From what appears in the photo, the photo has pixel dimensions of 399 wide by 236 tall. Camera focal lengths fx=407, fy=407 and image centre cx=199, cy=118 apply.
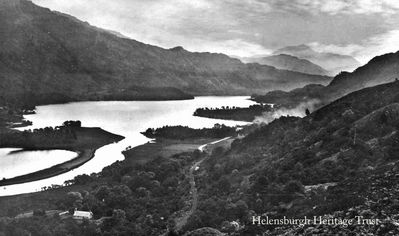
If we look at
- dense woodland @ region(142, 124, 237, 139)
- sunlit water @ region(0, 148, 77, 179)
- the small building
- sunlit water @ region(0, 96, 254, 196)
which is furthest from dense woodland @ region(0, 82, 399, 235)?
dense woodland @ region(142, 124, 237, 139)

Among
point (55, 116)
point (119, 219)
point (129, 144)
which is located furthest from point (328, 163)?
point (55, 116)

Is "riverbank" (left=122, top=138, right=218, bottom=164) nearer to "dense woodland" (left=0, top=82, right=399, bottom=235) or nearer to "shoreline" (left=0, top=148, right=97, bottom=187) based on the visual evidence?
"shoreline" (left=0, top=148, right=97, bottom=187)

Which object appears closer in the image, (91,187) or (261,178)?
(261,178)

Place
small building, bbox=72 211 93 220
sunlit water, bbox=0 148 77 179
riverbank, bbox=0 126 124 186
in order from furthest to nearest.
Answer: riverbank, bbox=0 126 124 186 → sunlit water, bbox=0 148 77 179 → small building, bbox=72 211 93 220

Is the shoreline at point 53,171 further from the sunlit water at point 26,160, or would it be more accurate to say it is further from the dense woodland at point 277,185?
the dense woodland at point 277,185

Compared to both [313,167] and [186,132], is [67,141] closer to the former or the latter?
[186,132]

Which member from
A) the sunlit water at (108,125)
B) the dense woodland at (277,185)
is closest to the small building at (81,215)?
the dense woodland at (277,185)

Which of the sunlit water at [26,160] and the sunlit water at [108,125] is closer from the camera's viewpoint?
the sunlit water at [108,125]

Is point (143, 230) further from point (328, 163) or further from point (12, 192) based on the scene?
point (12, 192)
